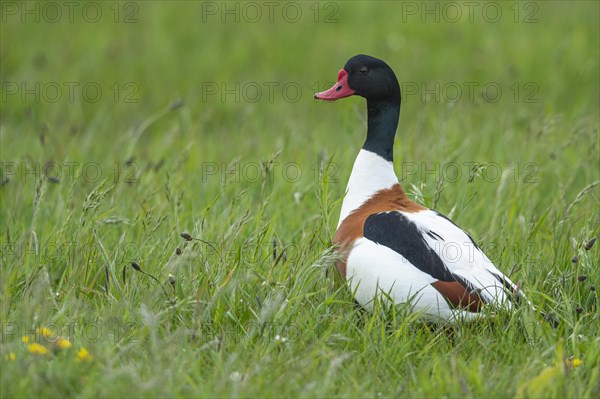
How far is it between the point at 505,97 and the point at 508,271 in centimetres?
Result: 449

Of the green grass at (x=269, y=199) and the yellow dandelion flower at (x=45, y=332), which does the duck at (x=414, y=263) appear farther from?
the yellow dandelion flower at (x=45, y=332)

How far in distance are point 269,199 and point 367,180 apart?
516 mm

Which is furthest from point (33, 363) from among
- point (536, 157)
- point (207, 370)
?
point (536, 157)

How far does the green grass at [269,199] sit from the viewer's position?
3.43 metres

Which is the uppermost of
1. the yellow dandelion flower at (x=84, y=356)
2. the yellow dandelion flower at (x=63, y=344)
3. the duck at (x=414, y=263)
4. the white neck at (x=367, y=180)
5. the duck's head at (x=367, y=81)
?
the duck's head at (x=367, y=81)

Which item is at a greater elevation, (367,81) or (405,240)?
(367,81)

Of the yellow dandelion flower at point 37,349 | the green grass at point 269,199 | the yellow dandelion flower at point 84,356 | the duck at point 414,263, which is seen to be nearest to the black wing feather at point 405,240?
the duck at point 414,263

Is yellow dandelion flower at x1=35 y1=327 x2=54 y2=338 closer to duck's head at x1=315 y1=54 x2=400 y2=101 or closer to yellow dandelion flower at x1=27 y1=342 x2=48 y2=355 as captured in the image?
yellow dandelion flower at x1=27 y1=342 x2=48 y2=355

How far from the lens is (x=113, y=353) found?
3.44 meters

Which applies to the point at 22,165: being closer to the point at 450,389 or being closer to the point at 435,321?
the point at 435,321

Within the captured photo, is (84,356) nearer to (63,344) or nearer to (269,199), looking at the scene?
(63,344)

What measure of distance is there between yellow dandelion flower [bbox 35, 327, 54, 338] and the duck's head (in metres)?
1.86

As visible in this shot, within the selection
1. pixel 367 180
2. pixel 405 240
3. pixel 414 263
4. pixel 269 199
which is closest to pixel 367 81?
→ pixel 367 180

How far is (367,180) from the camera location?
4.54 m
